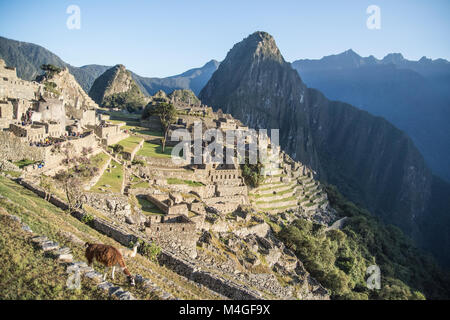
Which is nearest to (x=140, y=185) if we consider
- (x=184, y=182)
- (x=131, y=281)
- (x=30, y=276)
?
(x=184, y=182)

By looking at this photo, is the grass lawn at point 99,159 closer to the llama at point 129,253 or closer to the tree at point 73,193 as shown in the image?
the tree at point 73,193

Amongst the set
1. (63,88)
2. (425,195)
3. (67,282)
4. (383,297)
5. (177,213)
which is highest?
(63,88)

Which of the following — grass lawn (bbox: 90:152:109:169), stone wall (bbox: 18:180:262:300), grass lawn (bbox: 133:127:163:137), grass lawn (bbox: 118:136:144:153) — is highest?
grass lawn (bbox: 133:127:163:137)

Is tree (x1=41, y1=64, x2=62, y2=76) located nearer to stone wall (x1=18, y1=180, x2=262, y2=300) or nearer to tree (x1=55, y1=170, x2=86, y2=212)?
tree (x1=55, y1=170, x2=86, y2=212)

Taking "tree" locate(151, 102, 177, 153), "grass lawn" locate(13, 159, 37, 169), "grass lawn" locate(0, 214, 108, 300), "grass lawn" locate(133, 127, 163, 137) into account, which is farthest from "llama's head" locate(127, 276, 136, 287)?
"tree" locate(151, 102, 177, 153)
